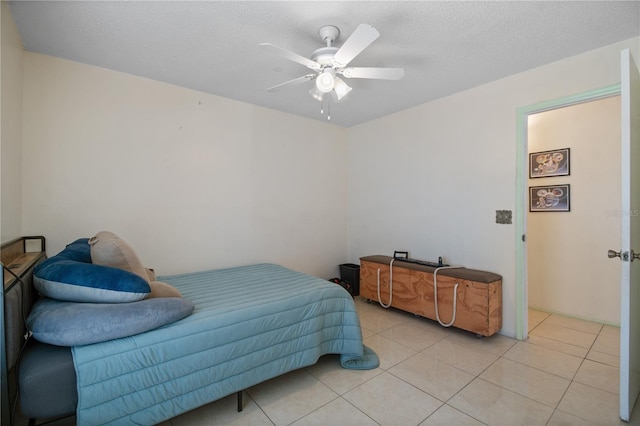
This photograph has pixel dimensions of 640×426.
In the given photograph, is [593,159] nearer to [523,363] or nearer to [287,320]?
[523,363]

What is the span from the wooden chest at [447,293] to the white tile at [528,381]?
1.38ft

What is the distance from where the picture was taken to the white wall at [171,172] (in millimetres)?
2395

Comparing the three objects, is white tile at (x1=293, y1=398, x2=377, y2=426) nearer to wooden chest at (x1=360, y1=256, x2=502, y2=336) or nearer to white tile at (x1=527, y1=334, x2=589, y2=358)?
wooden chest at (x1=360, y1=256, x2=502, y2=336)

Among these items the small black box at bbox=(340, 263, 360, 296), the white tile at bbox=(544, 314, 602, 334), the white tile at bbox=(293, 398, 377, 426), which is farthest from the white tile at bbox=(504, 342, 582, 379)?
the small black box at bbox=(340, 263, 360, 296)

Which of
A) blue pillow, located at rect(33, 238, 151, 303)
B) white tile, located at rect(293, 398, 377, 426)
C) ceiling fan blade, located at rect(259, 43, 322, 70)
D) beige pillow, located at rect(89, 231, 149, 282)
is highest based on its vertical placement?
ceiling fan blade, located at rect(259, 43, 322, 70)

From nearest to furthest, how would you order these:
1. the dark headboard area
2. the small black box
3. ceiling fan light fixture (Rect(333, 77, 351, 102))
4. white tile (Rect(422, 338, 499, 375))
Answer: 1. the dark headboard area
2. ceiling fan light fixture (Rect(333, 77, 351, 102))
3. white tile (Rect(422, 338, 499, 375))
4. the small black box

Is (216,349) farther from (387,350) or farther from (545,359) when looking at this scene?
(545,359)

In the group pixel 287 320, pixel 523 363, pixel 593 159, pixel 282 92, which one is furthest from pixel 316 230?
pixel 593 159

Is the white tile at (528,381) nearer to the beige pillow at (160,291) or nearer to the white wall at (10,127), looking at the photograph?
the beige pillow at (160,291)

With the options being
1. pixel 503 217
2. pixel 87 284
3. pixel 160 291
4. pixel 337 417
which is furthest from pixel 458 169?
pixel 87 284

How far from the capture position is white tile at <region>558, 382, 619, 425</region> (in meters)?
1.68

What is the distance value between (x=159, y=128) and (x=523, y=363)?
3891 millimetres

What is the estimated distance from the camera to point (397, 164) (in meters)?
3.79

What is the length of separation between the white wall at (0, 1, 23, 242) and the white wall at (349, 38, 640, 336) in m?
3.58
